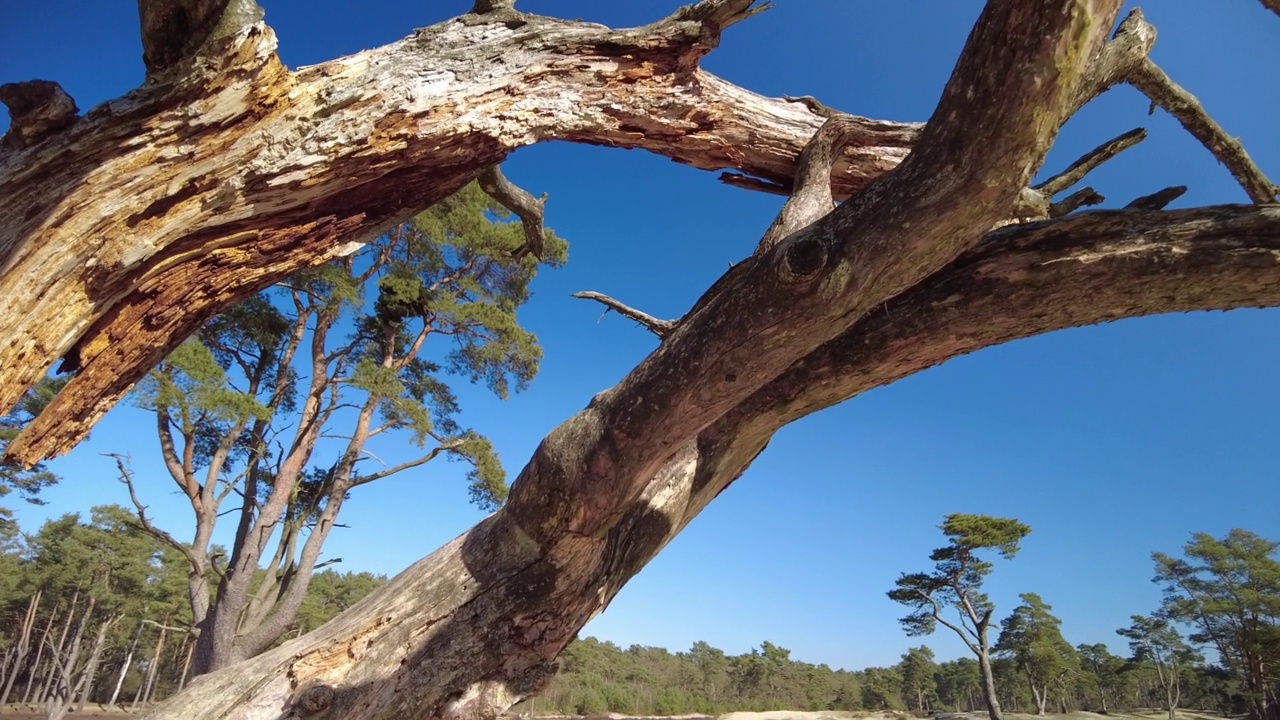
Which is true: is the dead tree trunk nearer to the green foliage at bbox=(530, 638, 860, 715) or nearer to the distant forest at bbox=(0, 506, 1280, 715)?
the distant forest at bbox=(0, 506, 1280, 715)

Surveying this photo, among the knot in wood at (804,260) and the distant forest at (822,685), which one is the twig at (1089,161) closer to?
the knot in wood at (804,260)

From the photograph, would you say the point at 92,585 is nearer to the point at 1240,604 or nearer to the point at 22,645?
the point at 22,645

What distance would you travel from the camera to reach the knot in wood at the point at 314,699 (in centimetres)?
221

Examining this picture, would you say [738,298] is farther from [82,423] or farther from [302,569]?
[302,569]

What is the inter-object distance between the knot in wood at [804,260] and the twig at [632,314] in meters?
1.11

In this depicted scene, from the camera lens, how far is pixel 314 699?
2215mm

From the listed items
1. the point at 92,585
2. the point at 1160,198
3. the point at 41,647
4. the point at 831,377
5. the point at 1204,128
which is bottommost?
the point at 831,377

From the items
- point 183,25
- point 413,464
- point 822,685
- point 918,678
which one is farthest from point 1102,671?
point 183,25

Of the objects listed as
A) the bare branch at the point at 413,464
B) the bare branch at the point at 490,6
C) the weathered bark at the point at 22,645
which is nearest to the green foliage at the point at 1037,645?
the bare branch at the point at 413,464

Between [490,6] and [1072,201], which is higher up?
[490,6]

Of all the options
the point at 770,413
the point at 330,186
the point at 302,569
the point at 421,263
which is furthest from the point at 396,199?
the point at 421,263

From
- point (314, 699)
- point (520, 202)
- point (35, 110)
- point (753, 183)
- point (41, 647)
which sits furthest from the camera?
point (41, 647)

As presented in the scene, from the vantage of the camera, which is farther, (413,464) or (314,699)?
(413,464)

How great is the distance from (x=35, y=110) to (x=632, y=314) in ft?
6.95
